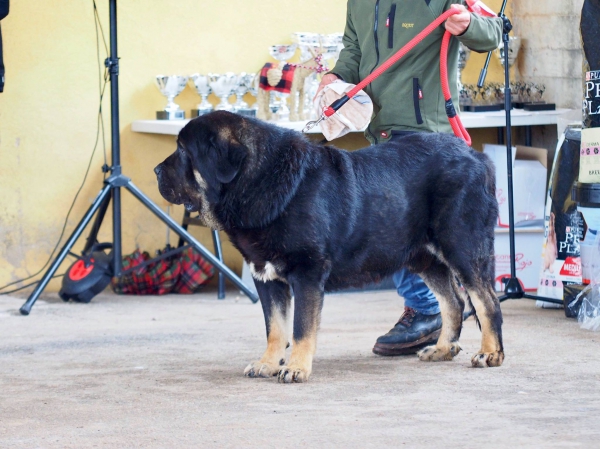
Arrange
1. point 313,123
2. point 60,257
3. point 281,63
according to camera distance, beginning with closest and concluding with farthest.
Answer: point 313,123, point 60,257, point 281,63

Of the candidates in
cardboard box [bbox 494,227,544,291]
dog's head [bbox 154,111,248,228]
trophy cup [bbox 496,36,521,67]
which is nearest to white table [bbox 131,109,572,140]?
trophy cup [bbox 496,36,521,67]

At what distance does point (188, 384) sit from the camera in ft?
10.9

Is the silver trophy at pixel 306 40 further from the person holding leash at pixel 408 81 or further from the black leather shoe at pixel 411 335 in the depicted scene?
the black leather shoe at pixel 411 335

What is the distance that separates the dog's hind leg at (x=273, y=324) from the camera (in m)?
3.38

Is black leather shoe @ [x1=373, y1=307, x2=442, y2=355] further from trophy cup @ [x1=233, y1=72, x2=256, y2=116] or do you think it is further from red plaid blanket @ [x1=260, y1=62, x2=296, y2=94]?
trophy cup @ [x1=233, y1=72, x2=256, y2=116]

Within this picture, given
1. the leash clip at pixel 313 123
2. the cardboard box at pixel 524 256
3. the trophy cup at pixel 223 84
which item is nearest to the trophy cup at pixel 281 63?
the trophy cup at pixel 223 84

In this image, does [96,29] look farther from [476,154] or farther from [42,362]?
[476,154]

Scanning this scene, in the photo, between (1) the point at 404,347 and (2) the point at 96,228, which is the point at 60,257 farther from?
(1) the point at 404,347

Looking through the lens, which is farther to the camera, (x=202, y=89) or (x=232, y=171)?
(x=202, y=89)

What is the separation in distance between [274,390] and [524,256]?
2.80 metres

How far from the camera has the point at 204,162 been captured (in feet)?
10.4

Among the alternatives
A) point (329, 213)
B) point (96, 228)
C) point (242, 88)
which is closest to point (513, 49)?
point (242, 88)

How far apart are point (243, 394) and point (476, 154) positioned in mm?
1283

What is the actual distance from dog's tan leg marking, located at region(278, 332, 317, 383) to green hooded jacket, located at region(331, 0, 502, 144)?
100cm
